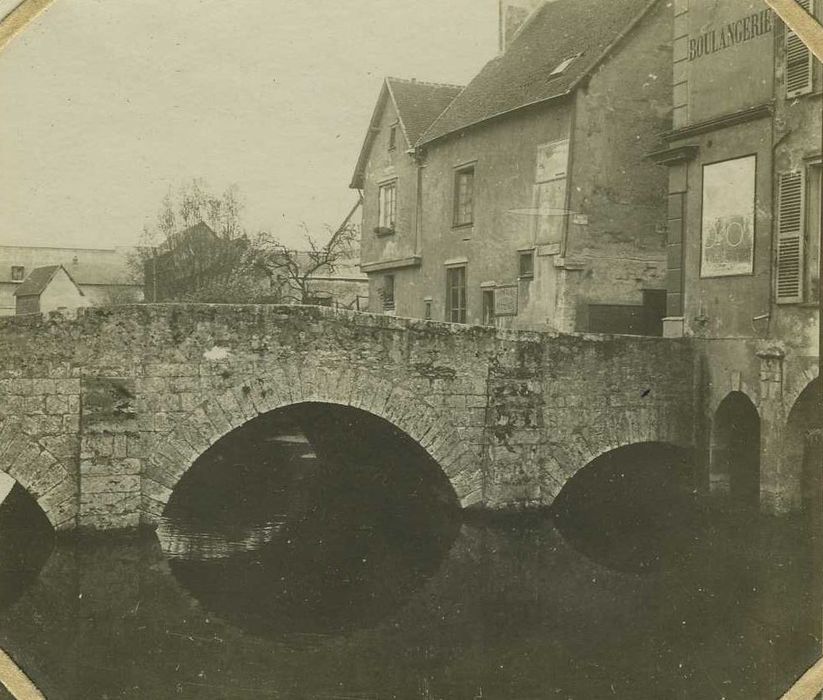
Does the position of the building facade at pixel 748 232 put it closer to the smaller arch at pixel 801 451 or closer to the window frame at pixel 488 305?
the smaller arch at pixel 801 451

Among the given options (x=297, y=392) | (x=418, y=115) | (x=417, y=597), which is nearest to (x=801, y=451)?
(x=417, y=597)

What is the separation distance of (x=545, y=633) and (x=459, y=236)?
323 inches

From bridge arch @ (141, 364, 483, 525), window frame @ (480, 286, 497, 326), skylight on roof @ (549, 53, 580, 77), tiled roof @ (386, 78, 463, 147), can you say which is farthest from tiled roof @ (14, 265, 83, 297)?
skylight on roof @ (549, 53, 580, 77)

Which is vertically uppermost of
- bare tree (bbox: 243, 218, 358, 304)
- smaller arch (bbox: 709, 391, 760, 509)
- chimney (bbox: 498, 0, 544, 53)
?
chimney (bbox: 498, 0, 544, 53)

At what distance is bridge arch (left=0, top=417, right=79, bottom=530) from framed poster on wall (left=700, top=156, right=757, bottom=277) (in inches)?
307

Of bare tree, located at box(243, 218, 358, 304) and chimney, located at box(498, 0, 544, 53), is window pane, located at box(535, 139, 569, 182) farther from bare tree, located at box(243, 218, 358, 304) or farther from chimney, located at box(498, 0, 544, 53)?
chimney, located at box(498, 0, 544, 53)

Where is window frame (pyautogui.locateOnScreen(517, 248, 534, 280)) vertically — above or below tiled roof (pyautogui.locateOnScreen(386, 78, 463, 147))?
below

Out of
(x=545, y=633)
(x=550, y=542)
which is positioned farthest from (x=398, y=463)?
(x=545, y=633)

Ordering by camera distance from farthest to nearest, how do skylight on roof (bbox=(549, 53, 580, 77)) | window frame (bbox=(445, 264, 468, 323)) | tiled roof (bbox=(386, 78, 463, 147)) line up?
1. window frame (bbox=(445, 264, 468, 323))
2. skylight on roof (bbox=(549, 53, 580, 77))
3. tiled roof (bbox=(386, 78, 463, 147))

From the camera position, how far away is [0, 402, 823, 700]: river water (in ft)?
21.3

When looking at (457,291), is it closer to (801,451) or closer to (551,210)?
(551,210)

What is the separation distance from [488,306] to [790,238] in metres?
5.64

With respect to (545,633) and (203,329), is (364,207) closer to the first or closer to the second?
(203,329)

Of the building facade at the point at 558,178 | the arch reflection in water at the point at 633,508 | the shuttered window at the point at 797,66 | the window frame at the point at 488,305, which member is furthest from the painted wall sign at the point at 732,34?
the arch reflection in water at the point at 633,508
